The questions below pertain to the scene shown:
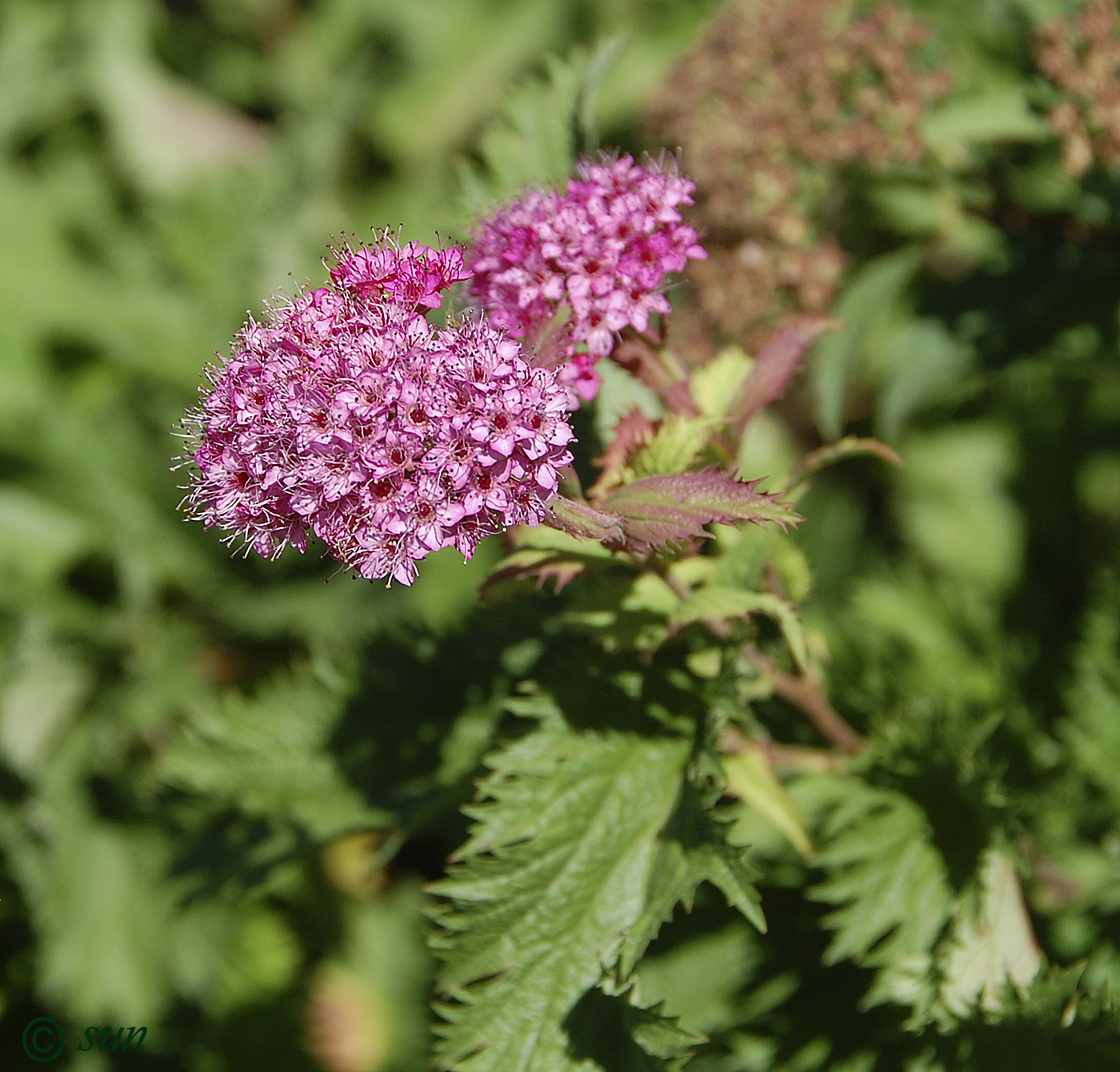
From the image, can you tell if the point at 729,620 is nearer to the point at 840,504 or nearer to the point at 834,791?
the point at 834,791

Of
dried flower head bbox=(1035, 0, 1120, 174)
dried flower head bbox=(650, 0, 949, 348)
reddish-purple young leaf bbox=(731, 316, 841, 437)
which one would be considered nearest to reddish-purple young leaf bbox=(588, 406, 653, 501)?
reddish-purple young leaf bbox=(731, 316, 841, 437)

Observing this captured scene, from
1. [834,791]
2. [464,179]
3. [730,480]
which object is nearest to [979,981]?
[834,791]

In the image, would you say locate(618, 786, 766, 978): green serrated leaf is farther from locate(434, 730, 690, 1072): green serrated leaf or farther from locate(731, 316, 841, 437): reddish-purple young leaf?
locate(731, 316, 841, 437): reddish-purple young leaf


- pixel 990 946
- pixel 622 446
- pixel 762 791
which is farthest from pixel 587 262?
pixel 990 946

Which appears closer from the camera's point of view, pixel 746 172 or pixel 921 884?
pixel 921 884

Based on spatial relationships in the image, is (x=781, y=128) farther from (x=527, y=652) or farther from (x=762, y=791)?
(x=762, y=791)

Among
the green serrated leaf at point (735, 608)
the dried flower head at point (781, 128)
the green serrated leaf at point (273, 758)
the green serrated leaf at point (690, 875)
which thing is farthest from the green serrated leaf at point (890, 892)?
the dried flower head at point (781, 128)

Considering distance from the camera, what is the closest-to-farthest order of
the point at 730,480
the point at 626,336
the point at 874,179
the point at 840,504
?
the point at 730,480 < the point at 626,336 < the point at 874,179 < the point at 840,504
